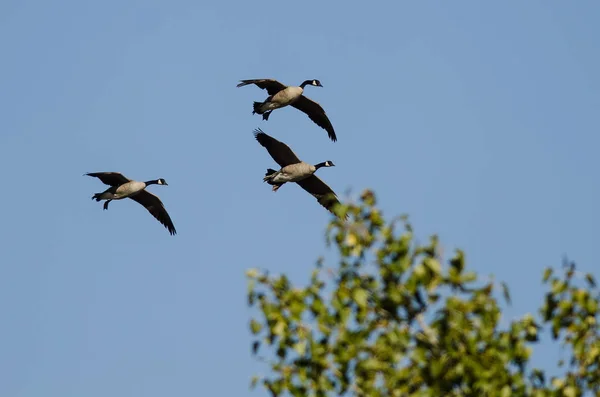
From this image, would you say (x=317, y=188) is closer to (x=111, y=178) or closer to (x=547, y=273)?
(x=111, y=178)

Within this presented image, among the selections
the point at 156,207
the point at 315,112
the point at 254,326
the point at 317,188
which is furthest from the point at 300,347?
the point at 156,207

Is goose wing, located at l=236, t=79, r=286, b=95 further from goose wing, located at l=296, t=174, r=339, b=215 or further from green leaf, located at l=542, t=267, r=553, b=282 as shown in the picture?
green leaf, located at l=542, t=267, r=553, b=282

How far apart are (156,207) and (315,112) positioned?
6363 millimetres

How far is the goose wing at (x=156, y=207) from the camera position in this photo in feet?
124

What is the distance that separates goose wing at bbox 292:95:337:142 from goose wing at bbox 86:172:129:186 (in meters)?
5.71

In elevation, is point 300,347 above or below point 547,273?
below

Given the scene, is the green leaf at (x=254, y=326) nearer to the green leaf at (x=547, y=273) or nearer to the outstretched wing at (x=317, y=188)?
the green leaf at (x=547, y=273)

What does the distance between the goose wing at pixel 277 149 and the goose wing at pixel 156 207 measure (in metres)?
5.64

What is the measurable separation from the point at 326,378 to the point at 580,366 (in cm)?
292

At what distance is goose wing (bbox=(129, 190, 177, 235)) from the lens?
37888 millimetres

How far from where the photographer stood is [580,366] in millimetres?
13227

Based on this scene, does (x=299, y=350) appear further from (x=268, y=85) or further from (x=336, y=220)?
(x=268, y=85)

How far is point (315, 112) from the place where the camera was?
121 ft

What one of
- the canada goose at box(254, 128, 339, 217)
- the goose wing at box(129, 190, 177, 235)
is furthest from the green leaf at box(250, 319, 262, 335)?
the goose wing at box(129, 190, 177, 235)
